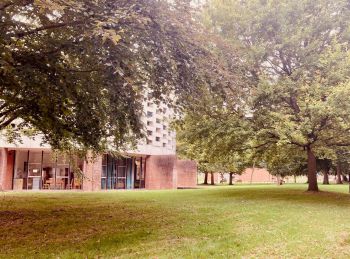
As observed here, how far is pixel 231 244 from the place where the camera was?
825cm

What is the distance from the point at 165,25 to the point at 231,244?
5335 mm

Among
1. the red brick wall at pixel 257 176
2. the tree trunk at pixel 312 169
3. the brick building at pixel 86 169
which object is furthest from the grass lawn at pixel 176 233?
the red brick wall at pixel 257 176

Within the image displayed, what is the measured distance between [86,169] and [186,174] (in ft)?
44.7

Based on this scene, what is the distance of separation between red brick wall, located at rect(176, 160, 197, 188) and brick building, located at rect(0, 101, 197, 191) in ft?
0.55

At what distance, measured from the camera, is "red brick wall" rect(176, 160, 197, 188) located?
4125cm

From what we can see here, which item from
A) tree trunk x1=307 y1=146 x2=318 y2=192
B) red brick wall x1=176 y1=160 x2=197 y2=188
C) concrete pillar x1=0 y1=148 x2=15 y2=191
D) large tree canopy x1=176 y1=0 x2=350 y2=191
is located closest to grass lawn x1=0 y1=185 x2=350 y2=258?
large tree canopy x1=176 y1=0 x2=350 y2=191

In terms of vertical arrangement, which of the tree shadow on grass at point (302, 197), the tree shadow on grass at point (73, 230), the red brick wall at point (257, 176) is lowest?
the tree shadow on grass at point (73, 230)

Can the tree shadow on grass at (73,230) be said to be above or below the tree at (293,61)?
below

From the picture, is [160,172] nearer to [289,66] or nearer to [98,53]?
[289,66]

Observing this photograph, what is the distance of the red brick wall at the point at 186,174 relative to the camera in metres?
41.2

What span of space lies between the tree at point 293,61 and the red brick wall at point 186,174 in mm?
20113

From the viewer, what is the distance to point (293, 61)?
2052 centimetres

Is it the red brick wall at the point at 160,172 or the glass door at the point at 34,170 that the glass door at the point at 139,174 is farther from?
the glass door at the point at 34,170

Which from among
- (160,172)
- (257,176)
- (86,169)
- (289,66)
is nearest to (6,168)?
(86,169)
